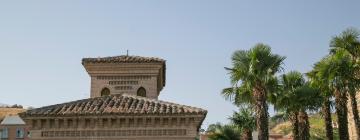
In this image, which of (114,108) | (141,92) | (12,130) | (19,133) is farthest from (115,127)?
(12,130)

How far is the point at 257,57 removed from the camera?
22984 mm

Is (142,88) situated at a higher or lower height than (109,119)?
higher

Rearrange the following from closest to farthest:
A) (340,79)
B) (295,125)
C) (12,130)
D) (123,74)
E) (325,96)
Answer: (340,79) < (123,74) < (325,96) < (295,125) < (12,130)

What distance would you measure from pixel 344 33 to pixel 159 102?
12.5 meters

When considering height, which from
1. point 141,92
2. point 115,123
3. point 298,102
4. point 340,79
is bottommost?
point 115,123

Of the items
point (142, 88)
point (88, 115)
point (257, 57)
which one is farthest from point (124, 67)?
point (88, 115)

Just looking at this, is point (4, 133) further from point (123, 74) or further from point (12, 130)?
point (123, 74)

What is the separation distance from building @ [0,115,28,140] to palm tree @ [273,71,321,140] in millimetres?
41729

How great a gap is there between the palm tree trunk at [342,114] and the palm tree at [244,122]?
1003cm

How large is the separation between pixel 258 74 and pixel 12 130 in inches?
1784

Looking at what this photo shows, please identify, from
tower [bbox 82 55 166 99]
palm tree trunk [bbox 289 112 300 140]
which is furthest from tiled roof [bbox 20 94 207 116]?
palm tree trunk [bbox 289 112 300 140]

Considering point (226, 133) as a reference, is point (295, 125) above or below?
above

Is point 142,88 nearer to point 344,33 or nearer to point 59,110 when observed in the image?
point 59,110

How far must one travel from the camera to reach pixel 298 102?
25734 millimetres
